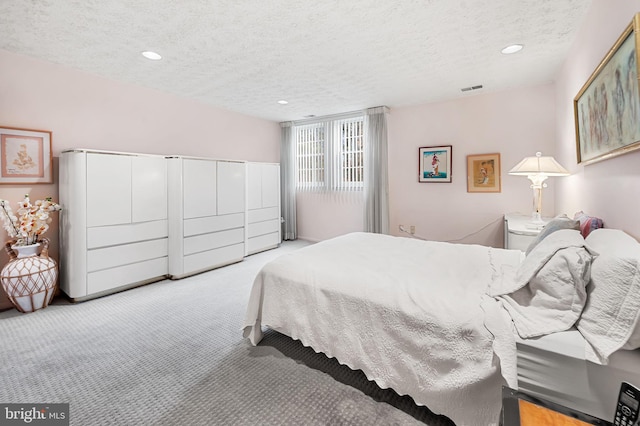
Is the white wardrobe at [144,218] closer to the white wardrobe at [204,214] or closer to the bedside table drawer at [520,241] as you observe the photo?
the white wardrobe at [204,214]

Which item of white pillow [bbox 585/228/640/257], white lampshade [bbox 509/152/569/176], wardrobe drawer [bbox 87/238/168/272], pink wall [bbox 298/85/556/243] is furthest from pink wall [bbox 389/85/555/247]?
wardrobe drawer [bbox 87/238/168/272]

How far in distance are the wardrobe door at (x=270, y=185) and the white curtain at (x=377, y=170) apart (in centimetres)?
171

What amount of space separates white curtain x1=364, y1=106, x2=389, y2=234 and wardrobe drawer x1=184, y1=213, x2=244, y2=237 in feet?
7.40

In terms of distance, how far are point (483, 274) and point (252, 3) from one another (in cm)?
253

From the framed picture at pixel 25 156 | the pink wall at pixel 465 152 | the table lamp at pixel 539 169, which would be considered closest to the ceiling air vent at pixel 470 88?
the pink wall at pixel 465 152

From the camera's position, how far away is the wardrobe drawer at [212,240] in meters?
3.86

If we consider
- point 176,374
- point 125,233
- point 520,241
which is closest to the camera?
point 176,374

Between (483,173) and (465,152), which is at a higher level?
(465,152)

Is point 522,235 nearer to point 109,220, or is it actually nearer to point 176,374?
point 176,374

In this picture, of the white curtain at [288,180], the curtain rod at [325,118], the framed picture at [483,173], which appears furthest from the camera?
the white curtain at [288,180]

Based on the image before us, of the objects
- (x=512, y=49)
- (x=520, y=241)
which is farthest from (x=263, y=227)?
(x=512, y=49)

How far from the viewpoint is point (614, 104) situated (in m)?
1.66

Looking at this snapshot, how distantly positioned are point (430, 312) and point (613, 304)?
686mm

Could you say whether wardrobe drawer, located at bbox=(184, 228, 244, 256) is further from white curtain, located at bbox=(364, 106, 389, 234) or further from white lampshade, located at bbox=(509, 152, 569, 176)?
white lampshade, located at bbox=(509, 152, 569, 176)
